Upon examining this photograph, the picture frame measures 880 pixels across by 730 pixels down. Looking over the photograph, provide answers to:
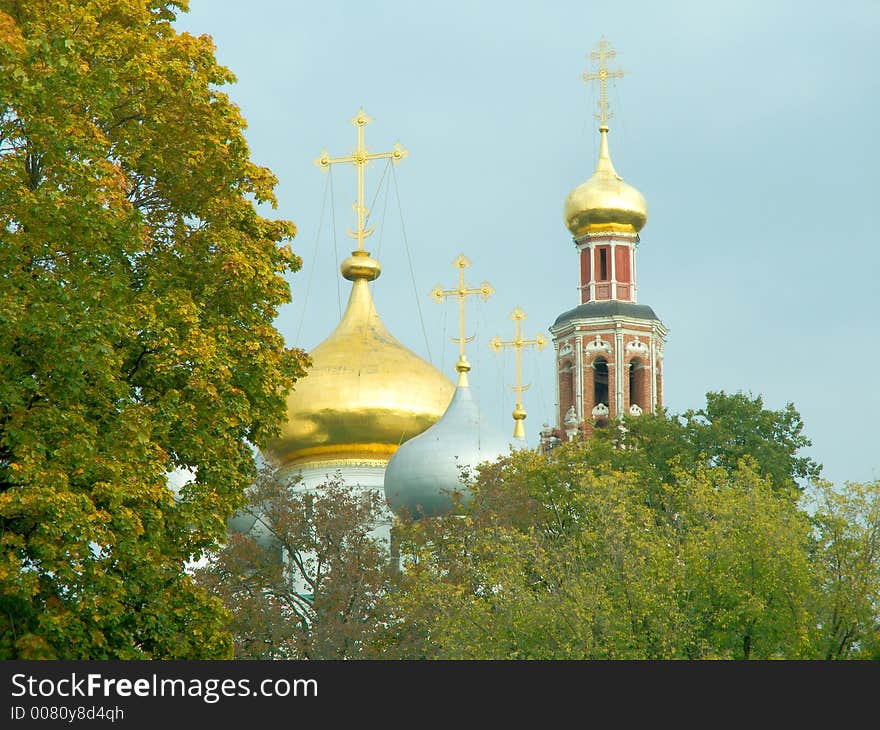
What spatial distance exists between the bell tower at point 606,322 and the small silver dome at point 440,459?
77.1 ft

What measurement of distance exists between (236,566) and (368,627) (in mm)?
3606

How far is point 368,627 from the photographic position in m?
37.4

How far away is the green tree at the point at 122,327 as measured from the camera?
2100cm

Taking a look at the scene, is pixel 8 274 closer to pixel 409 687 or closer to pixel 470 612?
pixel 409 687

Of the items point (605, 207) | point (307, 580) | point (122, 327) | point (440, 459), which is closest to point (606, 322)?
point (605, 207)

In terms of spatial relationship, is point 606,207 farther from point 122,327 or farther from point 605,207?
point 122,327

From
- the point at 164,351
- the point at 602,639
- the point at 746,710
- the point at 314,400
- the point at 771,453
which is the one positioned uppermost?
the point at 314,400

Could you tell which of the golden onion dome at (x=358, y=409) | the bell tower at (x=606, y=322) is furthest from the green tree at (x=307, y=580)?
the bell tower at (x=606, y=322)

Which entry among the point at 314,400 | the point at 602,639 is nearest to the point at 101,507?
the point at 602,639

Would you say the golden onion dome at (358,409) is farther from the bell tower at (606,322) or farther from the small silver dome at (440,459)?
the bell tower at (606,322)

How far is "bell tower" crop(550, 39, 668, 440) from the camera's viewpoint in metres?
74.6

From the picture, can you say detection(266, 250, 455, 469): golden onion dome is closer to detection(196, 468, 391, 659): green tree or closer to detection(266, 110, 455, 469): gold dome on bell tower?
detection(266, 110, 455, 469): gold dome on bell tower

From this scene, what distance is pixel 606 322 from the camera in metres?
75.2

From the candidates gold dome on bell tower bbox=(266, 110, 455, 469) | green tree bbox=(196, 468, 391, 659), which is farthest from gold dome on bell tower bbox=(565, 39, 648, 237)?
green tree bbox=(196, 468, 391, 659)
